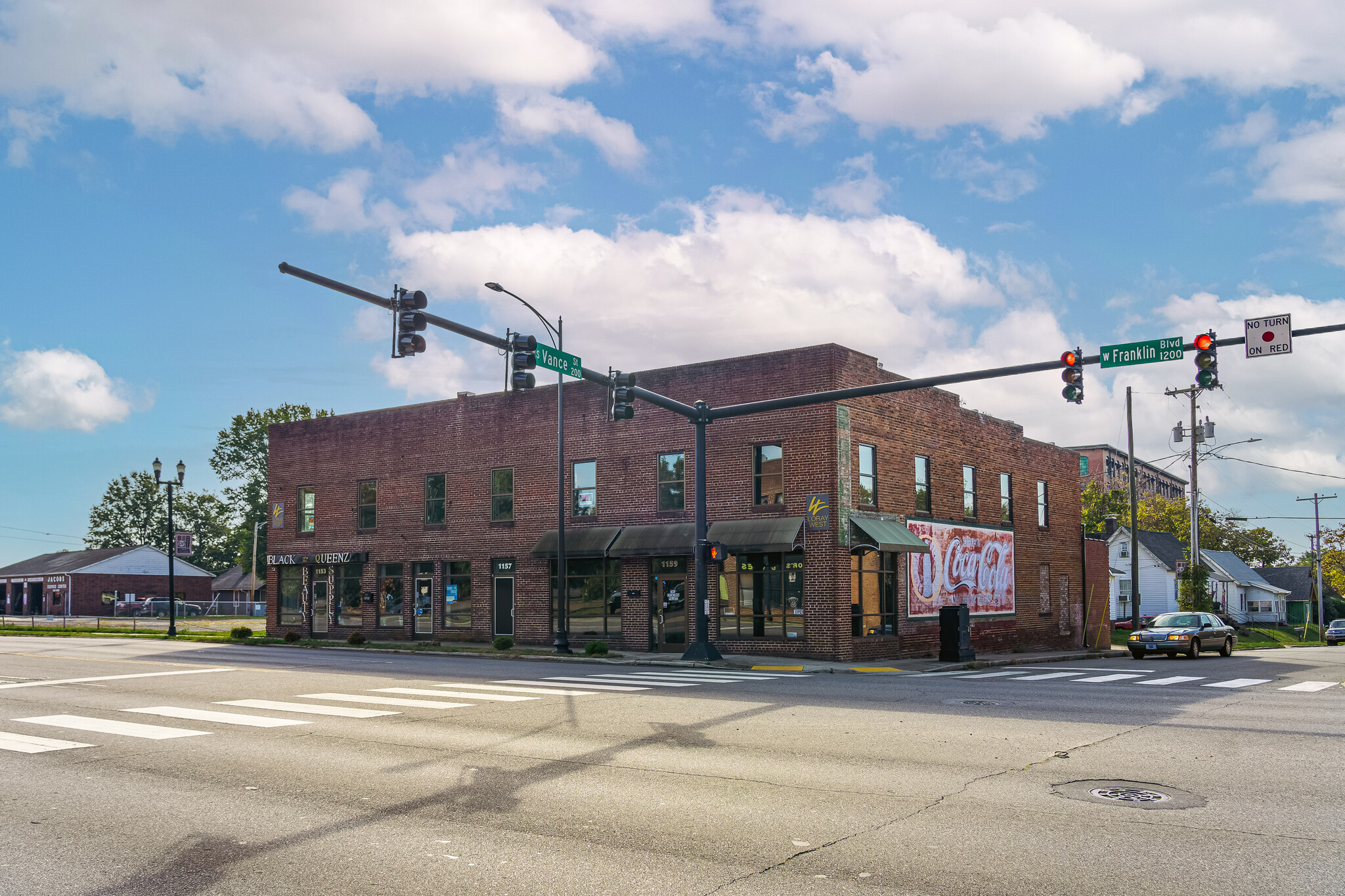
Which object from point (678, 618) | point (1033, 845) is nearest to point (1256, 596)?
point (678, 618)

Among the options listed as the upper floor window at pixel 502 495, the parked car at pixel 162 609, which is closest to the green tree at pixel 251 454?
the parked car at pixel 162 609

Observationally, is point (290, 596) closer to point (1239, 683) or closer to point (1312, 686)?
point (1239, 683)

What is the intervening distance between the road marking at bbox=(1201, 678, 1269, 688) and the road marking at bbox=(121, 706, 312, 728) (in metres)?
16.0

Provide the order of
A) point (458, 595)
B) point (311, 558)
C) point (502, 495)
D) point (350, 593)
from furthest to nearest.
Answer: point (311, 558)
point (350, 593)
point (458, 595)
point (502, 495)

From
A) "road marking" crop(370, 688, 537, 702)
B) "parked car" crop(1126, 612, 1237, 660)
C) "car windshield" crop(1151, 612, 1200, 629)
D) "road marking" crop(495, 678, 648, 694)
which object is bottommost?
"parked car" crop(1126, 612, 1237, 660)

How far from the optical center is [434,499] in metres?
35.9

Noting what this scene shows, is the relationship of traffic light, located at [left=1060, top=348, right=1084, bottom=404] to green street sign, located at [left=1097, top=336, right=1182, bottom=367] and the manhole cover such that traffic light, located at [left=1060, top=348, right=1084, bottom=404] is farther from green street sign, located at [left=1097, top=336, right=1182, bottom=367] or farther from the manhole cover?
the manhole cover

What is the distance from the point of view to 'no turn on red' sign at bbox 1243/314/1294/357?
16594mm

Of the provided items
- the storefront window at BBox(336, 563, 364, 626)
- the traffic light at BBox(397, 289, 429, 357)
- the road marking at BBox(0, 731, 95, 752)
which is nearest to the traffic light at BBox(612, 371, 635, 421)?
the traffic light at BBox(397, 289, 429, 357)

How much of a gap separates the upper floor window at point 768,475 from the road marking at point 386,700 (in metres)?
14.3

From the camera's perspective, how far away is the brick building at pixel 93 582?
262ft

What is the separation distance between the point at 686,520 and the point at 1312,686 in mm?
15549

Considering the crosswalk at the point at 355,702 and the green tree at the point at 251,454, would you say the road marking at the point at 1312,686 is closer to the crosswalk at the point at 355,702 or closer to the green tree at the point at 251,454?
the crosswalk at the point at 355,702

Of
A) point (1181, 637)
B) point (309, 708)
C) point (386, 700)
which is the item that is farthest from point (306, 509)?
point (1181, 637)
